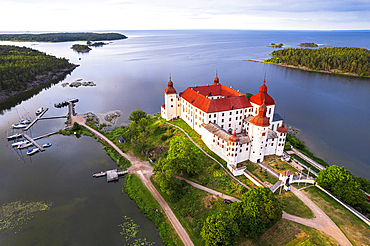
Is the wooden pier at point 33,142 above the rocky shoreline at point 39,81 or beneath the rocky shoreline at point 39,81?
beneath

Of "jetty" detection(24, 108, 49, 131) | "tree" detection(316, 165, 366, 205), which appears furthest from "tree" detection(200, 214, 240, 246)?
"jetty" detection(24, 108, 49, 131)

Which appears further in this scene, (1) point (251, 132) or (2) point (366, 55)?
(2) point (366, 55)

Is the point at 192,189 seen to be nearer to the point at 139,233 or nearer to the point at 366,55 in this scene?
the point at 139,233

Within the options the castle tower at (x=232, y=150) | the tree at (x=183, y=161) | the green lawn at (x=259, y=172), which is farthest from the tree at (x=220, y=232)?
the castle tower at (x=232, y=150)

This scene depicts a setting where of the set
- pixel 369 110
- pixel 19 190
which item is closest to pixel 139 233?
pixel 19 190

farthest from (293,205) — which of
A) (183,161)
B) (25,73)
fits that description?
(25,73)

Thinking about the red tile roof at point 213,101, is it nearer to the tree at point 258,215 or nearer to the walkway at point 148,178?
the walkway at point 148,178

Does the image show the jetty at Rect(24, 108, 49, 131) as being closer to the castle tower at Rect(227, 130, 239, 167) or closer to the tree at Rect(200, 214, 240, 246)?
the castle tower at Rect(227, 130, 239, 167)
